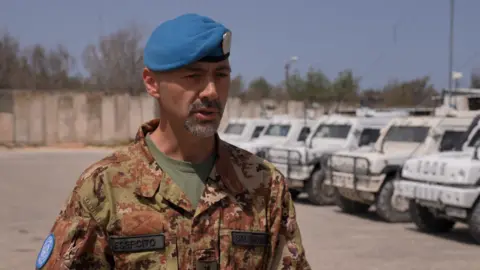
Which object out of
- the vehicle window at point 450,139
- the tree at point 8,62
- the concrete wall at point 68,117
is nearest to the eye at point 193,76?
the vehicle window at point 450,139

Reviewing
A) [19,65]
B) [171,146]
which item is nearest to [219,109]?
[171,146]

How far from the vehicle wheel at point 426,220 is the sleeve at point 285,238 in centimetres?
805

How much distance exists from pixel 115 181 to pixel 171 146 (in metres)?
0.19

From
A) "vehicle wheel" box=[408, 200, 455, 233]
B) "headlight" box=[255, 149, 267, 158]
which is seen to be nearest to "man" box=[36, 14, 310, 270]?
"vehicle wheel" box=[408, 200, 455, 233]

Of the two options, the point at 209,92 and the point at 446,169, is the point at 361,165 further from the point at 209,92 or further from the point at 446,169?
the point at 209,92

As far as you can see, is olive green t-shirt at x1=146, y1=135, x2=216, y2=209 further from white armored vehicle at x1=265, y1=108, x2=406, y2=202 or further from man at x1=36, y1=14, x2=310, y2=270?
white armored vehicle at x1=265, y1=108, x2=406, y2=202

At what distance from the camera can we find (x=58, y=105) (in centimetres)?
3572

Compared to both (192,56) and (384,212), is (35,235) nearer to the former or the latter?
(384,212)

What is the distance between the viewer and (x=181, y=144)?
74.8 inches

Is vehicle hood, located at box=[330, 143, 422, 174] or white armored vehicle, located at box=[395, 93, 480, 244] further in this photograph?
vehicle hood, located at box=[330, 143, 422, 174]

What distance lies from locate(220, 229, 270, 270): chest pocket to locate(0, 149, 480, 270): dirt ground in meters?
5.49

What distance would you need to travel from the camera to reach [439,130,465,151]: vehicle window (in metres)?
10.6

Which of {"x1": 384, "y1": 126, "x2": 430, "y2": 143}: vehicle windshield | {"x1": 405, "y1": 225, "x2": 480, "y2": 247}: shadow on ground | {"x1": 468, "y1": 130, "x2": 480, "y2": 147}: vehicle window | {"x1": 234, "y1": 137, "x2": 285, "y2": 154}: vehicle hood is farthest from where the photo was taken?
{"x1": 234, "y1": 137, "x2": 285, "y2": 154}: vehicle hood

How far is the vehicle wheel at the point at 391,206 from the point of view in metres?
10.4
